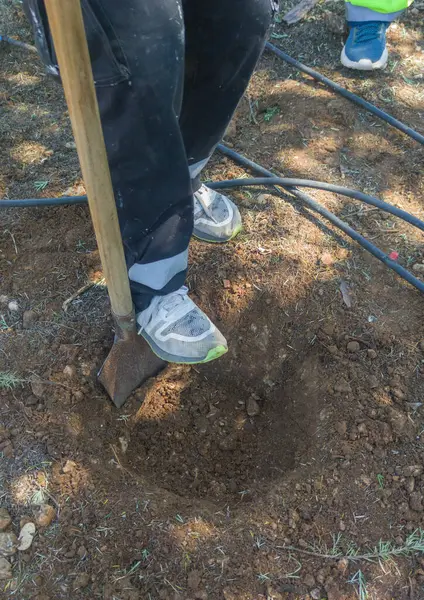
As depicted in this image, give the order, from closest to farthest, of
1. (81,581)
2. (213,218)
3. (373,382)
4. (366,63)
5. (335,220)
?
(81,581) → (373,382) → (213,218) → (335,220) → (366,63)

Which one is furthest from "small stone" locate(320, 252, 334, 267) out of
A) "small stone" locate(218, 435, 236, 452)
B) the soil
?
"small stone" locate(218, 435, 236, 452)

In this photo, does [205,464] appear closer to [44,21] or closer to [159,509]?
[159,509]

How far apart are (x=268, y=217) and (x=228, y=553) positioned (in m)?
1.48

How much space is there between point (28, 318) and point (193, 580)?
1.16 m

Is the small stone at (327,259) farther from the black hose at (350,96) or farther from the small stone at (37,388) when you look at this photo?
the small stone at (37,388)

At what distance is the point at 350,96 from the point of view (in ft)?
10.3

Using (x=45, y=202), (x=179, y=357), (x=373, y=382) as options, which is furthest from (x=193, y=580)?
(x=45, y=202)

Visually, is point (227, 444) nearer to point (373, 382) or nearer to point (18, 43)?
point (373, 382)

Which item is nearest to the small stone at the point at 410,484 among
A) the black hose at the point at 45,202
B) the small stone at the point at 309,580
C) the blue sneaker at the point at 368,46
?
the small stone at the point at 309,580

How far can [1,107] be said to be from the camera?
3244 mm

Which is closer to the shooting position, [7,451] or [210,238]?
[7,451]

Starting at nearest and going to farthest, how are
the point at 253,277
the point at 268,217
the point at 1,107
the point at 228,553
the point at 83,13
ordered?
the point at 83,13, the point at 228,553, the point at 253,277, the point at 268,217, the point at 1,107

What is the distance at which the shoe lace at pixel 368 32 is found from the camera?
330 cm

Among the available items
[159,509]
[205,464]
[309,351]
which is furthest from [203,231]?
[159,509]
